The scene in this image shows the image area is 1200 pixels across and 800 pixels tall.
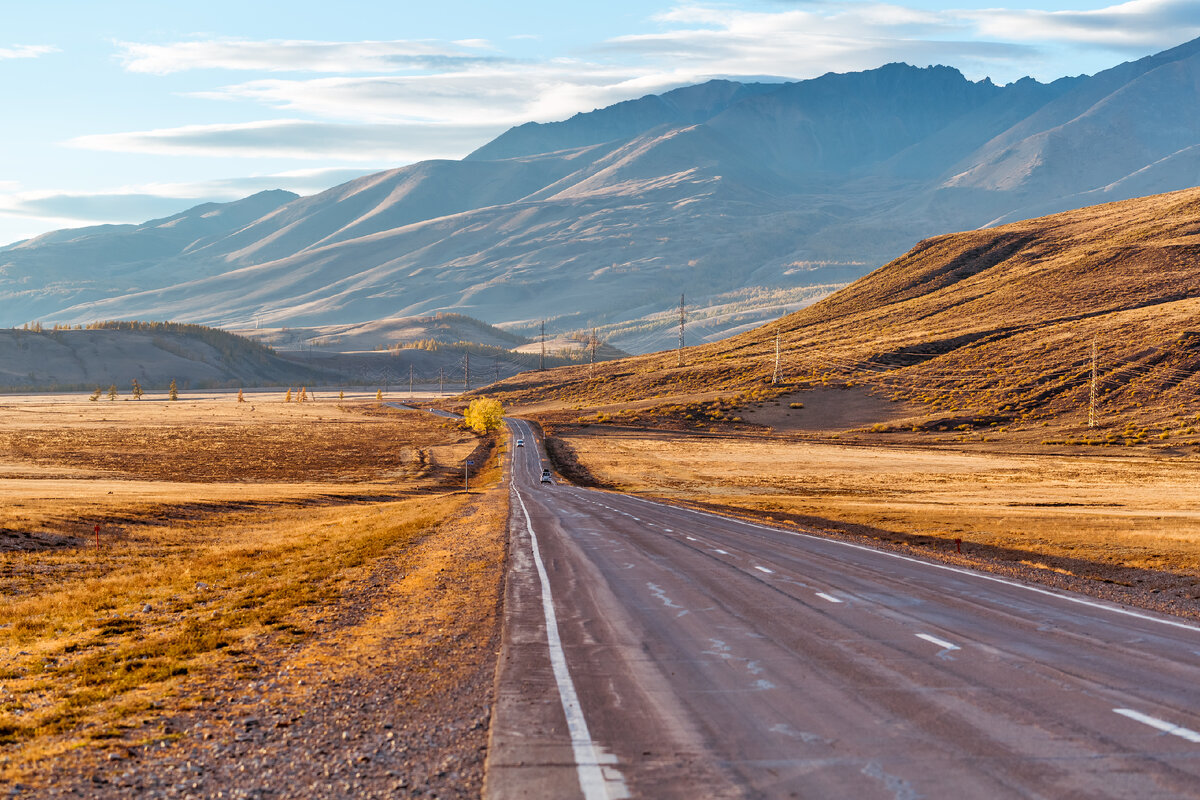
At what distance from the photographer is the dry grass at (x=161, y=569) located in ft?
38.4

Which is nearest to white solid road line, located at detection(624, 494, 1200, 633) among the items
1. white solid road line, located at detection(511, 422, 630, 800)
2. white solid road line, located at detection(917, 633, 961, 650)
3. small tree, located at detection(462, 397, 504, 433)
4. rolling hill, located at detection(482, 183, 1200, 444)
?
white solid road line, located at detection(917, 633, 961, 650)

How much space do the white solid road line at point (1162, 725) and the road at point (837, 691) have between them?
0.10 feet

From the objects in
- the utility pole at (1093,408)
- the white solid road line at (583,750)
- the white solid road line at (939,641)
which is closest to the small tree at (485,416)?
the utility pole at (1093,408)

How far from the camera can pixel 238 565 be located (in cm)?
2530

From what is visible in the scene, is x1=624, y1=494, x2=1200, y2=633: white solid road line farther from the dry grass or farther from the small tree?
the small tree

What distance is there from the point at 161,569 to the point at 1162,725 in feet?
80.0

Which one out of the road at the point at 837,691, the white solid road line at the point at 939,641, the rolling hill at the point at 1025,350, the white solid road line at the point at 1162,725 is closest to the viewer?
the road at the point at 837,691

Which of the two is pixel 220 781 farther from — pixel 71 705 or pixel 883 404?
pixel 883 404

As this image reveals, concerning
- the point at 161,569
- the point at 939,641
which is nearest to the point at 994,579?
the point at 939,641

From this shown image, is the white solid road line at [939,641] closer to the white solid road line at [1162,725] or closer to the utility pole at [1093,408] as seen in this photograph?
the white solid road line at [1162,725]

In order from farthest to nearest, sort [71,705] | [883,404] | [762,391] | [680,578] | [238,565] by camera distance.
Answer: [762,391] < [883,404] < [238,565] < [680,578] < [71,705]

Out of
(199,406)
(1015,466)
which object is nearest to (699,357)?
(199,406)

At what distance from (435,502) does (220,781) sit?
4155cm

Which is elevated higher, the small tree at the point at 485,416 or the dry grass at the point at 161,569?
the small tree at the point at 485,416
